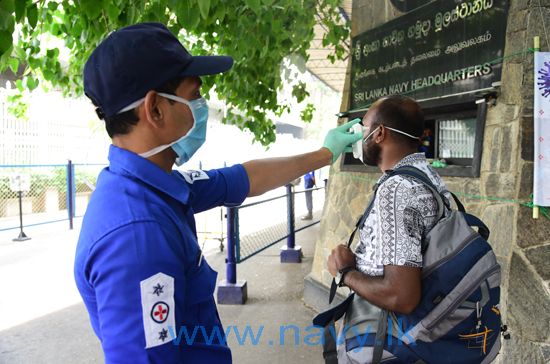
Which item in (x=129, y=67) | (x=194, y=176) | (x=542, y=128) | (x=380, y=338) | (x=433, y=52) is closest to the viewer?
(x=129, y=67)

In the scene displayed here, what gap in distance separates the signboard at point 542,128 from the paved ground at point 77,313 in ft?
7.58

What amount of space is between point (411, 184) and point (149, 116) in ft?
3.49

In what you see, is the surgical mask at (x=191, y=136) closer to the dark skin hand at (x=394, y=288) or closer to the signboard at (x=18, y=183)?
the dark skin hand at (x=394, y=288)

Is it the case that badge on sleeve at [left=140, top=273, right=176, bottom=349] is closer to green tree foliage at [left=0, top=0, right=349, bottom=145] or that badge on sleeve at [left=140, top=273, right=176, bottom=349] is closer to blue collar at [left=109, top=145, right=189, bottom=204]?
blue collar at [left=109, top=145, right=189, bottom=204]

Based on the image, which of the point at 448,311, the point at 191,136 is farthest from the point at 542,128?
the point at 191,136

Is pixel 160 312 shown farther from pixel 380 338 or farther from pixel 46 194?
pixel 46 194

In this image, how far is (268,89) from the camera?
578 cm

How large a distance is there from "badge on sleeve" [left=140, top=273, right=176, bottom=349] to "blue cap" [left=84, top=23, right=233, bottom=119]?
0.53 m

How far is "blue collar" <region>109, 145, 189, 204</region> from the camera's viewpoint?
1.20m

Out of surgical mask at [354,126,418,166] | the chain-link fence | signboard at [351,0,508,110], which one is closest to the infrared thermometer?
surgical mask at [354,126,418,166]

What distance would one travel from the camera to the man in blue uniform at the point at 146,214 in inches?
38.6

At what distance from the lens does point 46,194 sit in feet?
39.1

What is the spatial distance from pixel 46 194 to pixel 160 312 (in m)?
12.6

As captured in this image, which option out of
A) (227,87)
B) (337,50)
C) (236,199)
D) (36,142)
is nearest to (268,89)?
(227,87)
